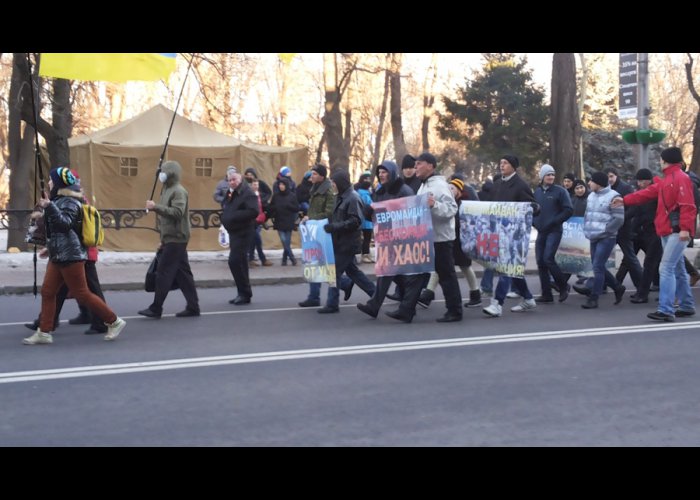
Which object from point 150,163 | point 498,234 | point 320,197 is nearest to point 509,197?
point 498,234

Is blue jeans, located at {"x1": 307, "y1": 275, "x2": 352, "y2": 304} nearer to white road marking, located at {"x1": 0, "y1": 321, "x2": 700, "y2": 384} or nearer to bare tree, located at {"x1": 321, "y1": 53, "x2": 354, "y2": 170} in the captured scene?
white road marking, located at {"x1": 0, "y1": 321, "x2": 700, "y2": 384}

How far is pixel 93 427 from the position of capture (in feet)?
19.3

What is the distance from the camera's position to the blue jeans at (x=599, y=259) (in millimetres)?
12016

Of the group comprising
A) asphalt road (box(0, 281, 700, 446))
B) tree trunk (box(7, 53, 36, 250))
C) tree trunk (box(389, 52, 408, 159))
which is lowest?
asphalt road (box(0, 281, 700, 446))

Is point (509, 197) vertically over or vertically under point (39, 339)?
over

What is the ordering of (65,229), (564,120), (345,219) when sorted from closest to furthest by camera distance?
(65,229) < (345,219) < (564,120)

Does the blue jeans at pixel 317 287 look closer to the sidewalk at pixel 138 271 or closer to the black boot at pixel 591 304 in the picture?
the black boot at pixel 591 304

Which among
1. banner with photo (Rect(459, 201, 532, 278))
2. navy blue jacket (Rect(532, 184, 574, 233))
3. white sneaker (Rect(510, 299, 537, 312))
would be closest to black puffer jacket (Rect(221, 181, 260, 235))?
banner with photo (Rect(459, 201, 532, 278))

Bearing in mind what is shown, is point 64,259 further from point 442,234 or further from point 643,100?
point 643,100

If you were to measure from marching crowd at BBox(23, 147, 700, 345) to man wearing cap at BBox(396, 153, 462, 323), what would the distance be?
1 cm

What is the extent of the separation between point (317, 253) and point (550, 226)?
315cm

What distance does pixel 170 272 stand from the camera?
36.0 ft

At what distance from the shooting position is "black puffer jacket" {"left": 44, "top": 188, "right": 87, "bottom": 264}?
29.0ft
